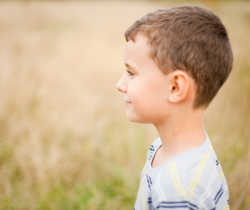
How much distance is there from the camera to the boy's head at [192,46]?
1009 mm

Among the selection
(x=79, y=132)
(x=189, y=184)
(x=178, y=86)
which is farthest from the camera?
(x=79, y=132)

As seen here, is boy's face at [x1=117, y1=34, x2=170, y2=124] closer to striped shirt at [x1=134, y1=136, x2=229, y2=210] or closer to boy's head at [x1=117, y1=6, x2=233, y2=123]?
boy's head at [x1=117, y1=6, x2=233, y2=123]

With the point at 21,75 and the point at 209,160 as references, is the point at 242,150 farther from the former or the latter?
the point at 21,75

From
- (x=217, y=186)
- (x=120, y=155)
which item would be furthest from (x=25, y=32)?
(x=217, y=186)

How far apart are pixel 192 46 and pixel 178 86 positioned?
21 centimetres

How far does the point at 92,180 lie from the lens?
8.57 ft

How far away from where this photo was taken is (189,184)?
922mm

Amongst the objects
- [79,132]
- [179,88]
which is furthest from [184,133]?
[79,132]

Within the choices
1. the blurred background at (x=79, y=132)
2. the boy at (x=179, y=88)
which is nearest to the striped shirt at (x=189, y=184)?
the boy at (x=179, y=88)

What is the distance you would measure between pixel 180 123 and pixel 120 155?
73.0 inches

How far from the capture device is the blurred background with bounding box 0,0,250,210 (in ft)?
7.93

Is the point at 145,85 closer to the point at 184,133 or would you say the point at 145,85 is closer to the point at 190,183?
the point at 184,133

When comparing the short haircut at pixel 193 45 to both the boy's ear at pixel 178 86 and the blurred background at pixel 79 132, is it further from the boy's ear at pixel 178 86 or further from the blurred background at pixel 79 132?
the blurred background at pixel 79 132

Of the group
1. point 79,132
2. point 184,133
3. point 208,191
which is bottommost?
point 208,191
